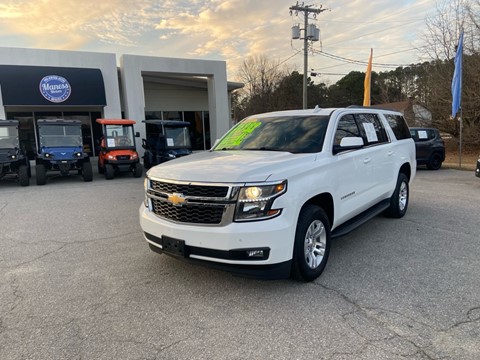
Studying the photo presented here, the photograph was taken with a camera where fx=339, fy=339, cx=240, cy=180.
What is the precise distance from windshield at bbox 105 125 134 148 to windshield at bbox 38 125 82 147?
1.13 m

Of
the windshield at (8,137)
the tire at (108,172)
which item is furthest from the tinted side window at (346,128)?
the windshield at (8,137)

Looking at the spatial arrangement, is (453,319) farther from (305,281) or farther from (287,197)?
(287,197)

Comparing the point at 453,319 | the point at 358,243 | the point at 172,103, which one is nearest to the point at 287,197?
the point at 453,319

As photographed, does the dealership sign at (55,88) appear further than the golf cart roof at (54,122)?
Yes

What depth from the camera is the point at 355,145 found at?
4195 mm

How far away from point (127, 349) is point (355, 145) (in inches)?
129

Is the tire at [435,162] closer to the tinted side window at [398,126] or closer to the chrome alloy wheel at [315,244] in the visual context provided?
the tinted side window at [398,126]

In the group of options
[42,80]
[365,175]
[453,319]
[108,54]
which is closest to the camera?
[453,319]

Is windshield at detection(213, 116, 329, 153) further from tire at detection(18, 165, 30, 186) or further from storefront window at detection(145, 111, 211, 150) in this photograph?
storefront window at detection(145, 111, 211, 150)

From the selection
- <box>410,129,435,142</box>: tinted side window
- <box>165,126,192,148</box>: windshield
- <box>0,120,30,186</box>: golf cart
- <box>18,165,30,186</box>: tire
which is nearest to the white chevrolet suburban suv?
<box>18,165,30,186</box>: tire

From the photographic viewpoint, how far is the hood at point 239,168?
3.24 m

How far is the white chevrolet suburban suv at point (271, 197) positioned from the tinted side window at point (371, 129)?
0.17 ft

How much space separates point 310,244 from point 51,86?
55.9 feet

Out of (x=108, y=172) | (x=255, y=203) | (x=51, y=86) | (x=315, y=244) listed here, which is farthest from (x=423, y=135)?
(x=51, y=86)
